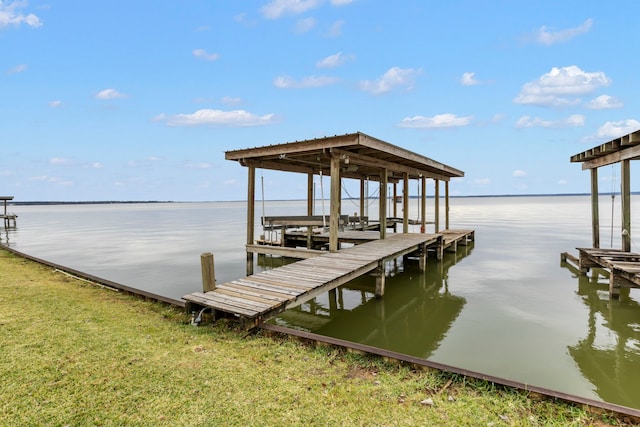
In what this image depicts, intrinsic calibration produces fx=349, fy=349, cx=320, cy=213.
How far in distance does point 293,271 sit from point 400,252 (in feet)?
11.9

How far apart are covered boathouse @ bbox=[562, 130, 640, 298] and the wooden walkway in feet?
15.7

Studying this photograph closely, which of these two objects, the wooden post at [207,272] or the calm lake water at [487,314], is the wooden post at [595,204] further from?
the wooden post at [207,272]

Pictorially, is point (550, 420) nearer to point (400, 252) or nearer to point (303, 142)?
point (400, 252)

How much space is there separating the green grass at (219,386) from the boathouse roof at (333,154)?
4.86 m

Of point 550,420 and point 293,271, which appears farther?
point 293,271

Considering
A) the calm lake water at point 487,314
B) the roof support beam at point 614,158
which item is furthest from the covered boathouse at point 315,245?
the roof support beam at point 614,158

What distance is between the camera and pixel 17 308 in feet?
18.8

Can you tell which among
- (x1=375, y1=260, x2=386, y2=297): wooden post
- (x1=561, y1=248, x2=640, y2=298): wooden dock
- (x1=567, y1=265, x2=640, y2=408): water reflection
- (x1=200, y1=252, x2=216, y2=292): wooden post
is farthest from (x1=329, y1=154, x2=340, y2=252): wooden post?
(x1=561, y1=248, x2=640, y2=298): wooden dock

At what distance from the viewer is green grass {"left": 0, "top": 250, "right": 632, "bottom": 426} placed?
2881 millimetres

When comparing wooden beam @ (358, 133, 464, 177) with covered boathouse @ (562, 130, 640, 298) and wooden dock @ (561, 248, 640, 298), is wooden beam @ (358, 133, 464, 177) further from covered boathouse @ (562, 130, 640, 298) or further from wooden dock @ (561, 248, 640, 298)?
wooden dock @ (561, 248, 640, 298)

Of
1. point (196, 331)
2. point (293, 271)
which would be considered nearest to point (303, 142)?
point (293, 271)

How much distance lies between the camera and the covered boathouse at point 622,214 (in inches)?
292

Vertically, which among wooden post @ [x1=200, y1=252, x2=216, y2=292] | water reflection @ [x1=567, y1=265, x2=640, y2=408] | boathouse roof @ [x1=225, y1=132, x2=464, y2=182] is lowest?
water reflection @ [x1=567, y1=265, x2=640, y2=408]

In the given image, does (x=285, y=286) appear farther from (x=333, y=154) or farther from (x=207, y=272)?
(x=333, y=154)
